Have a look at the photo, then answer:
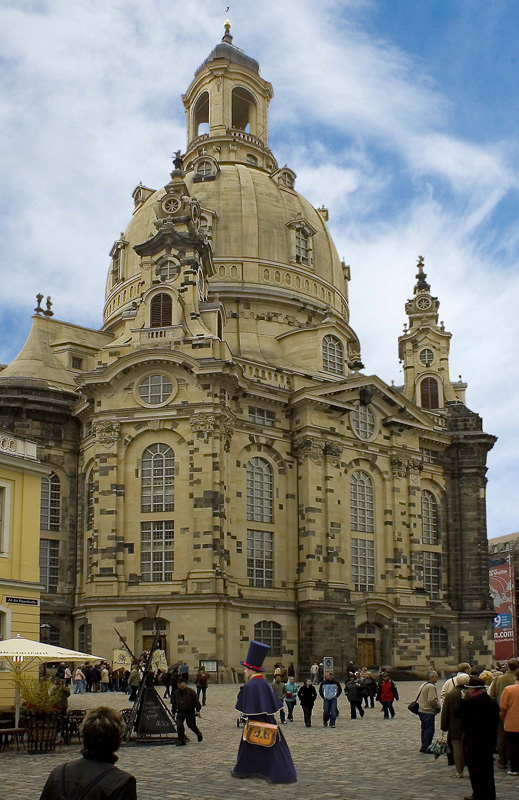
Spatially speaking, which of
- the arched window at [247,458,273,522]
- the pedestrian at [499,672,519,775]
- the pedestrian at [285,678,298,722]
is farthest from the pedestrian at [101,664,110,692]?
the pedestrian at [499,672,519,775]

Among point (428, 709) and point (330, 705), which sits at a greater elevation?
point (428, 709)

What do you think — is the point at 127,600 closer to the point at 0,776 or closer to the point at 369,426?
the point at 369,426

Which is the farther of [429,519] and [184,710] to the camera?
[429,519]

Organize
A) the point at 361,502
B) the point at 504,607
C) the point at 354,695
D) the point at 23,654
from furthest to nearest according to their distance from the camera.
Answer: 1. the point at 504,607
2. the point at 361,502
3. the point at 354,695
4. the point at 23,654

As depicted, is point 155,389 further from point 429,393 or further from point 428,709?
point 428,709

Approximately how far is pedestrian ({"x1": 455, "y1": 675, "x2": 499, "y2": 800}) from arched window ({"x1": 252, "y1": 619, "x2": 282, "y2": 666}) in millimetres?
38077

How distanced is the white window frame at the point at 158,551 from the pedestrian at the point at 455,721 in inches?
1336

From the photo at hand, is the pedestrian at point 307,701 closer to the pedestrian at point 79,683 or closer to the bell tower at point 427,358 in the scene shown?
the pedestrian at point 79,683

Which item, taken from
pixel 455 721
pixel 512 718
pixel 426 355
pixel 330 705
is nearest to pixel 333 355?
pixel 426 355

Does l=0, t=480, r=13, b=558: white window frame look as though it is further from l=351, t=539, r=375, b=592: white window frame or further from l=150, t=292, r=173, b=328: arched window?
l=351, t=539, r=375, b=592: white window frame

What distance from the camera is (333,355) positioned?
207ft

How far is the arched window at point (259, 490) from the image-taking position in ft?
179

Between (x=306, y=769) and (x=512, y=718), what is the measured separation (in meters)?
4.08

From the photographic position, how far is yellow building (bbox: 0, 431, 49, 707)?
29.5 meters
